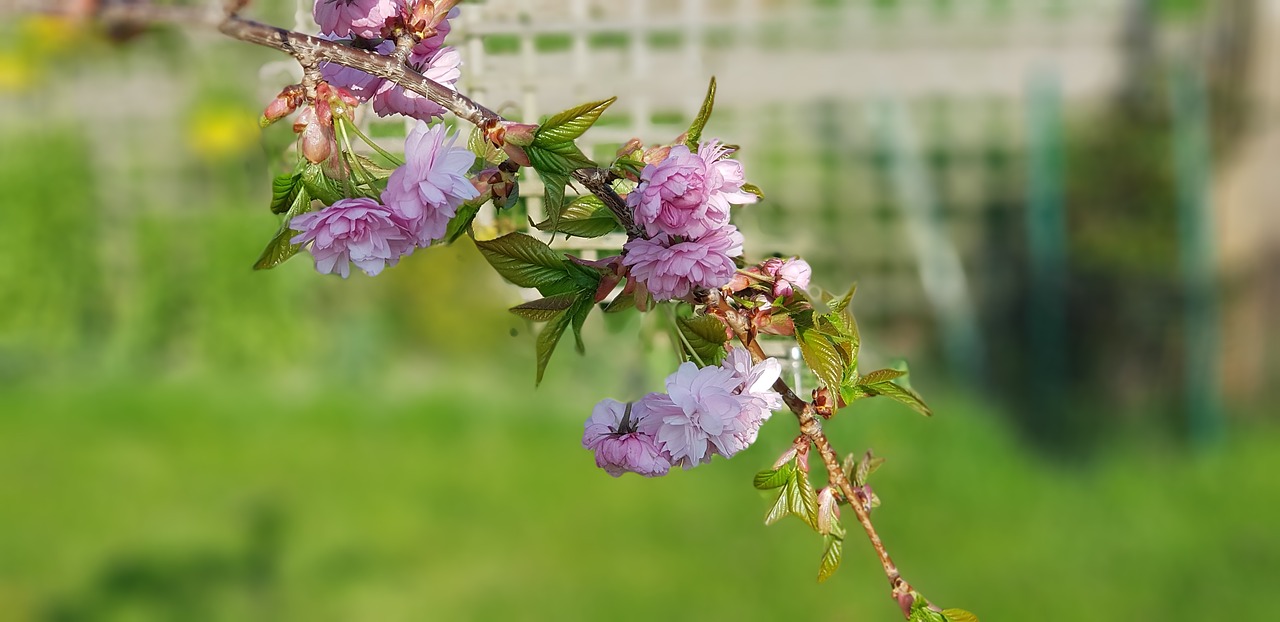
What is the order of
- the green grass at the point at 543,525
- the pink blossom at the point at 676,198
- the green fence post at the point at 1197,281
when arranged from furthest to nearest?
the green fence post at the point at 1197,281, the green grass at the point at 543,525, the pink blossom at the point at 676,198

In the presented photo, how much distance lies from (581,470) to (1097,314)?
171 cm

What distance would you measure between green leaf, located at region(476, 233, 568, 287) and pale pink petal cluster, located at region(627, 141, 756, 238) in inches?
3.6

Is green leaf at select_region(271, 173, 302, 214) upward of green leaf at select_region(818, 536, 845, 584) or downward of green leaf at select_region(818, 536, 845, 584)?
upward

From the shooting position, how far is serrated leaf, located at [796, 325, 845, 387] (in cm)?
79

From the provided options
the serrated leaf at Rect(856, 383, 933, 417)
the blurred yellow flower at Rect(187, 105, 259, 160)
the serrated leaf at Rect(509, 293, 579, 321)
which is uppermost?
the serrated leaf at Rect(509, 293, 579, 321)

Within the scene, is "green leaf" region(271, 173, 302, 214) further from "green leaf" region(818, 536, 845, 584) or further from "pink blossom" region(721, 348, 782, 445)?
"green leaf" region(818, 536, 845, 584)

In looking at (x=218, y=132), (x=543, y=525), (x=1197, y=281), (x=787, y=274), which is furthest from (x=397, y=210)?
(x=218, y=132)

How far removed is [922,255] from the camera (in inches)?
164

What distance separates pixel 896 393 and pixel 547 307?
0.76ft

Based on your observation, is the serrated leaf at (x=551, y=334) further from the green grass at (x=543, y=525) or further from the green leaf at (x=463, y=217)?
the green grass at (x=543, y=525)

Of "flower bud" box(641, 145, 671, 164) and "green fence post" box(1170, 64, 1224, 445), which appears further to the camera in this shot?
"green fence post" box(1170, 64, 1224, 445)

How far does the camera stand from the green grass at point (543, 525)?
3098 millimetres

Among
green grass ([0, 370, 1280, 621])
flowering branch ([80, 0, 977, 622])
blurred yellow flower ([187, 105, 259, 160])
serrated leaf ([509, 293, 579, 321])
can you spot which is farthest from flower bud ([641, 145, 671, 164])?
blurred yellow flower ([187, 105, 259, 160])

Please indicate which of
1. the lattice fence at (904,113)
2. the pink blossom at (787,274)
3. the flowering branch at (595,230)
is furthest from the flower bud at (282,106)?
the lattice fence at (904,113)
